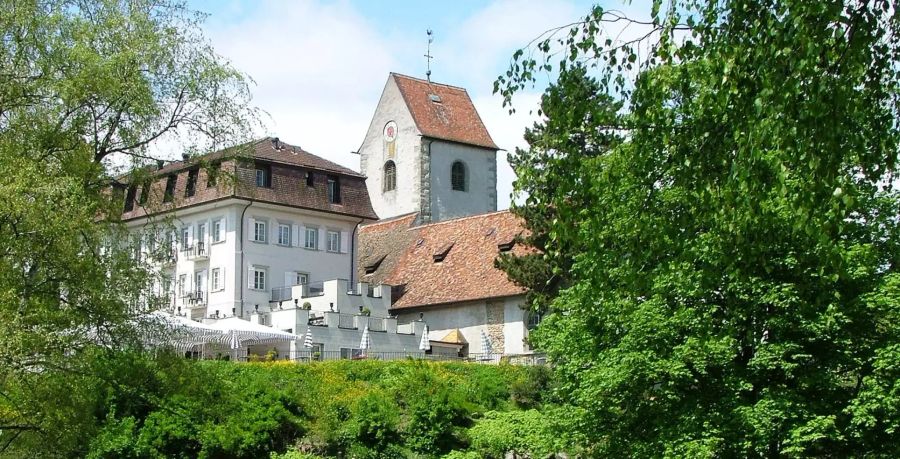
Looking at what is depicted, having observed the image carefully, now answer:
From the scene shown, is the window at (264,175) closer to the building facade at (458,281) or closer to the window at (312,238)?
the window at (312,238)

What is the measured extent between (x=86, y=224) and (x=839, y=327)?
48.0 feet

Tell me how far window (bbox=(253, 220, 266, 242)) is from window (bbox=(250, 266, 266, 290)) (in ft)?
3.40

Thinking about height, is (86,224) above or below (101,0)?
below

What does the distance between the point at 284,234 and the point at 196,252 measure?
3209 mm

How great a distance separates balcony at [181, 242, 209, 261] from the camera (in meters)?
52.2

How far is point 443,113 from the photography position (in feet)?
222

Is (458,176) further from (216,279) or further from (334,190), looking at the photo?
(216,279)

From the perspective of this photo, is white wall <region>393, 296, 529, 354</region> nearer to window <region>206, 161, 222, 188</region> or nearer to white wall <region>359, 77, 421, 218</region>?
white wall <region>359, 77, 421, 218</region>

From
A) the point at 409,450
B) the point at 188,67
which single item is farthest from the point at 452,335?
the point at 188,67

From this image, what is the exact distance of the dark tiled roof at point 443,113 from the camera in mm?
66312

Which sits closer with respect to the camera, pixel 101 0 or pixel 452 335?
pixel 101 0

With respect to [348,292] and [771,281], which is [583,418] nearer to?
[771,281]

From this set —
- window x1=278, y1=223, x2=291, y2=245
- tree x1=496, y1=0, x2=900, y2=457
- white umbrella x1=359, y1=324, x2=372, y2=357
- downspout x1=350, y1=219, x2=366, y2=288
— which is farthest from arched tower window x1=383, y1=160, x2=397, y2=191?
tree x1=496, y1=0, x2=900, y2=457

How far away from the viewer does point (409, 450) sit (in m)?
35.8
